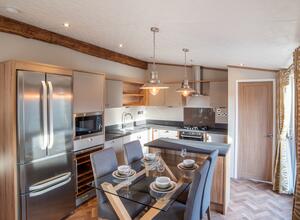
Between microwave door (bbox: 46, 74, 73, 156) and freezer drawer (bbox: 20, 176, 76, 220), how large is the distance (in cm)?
49

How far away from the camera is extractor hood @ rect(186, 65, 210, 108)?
5.29m

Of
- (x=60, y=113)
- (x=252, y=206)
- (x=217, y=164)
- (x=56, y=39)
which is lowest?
(x=252, y=206)

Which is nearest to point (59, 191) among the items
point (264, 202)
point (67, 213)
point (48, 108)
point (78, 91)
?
point (67, 213)

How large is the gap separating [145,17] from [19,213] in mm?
2699

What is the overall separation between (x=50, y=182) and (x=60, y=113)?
91cm

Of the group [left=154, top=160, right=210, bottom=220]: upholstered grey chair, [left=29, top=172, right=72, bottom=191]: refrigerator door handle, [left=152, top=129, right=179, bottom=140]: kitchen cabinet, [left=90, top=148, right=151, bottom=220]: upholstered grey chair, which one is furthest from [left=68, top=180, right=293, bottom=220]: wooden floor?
[left=152, top=129, right=179, bottom=140]: kitchen cabinet

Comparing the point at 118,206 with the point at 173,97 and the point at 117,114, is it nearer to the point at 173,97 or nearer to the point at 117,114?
the point at 117,114

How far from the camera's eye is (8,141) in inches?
99.0

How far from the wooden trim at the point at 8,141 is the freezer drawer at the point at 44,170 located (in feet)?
0.30

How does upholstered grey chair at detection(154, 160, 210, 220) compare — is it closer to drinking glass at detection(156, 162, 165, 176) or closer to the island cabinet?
drinking glass at detection(156, 162, 165, 176)

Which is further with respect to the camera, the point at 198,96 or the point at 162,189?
the point at 198,96

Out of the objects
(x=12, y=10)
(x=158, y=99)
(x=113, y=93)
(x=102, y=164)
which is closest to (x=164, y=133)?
(x=158, y=99)

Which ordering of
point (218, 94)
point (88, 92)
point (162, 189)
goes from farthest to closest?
point (218, 94) < point (88, 92) < point (162, 189)

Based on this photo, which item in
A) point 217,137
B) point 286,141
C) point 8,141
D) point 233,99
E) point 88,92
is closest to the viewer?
point 8,141
